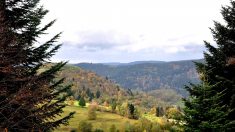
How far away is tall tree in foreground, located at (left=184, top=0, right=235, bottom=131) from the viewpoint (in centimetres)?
1802

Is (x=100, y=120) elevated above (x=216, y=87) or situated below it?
below

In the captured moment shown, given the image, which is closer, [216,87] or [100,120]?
[216,87]

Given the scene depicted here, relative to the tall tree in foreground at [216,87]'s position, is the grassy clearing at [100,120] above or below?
below

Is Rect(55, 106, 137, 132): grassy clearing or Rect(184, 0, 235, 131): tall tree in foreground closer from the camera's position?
Rect(184, 0, 235, 131): tall tree in foreground

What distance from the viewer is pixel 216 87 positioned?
25.1 metres

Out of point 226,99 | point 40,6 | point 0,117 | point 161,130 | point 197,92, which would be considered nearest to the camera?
point 0,117

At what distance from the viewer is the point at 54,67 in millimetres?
20641

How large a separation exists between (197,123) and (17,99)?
9.40 m

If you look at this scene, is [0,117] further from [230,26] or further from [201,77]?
[230,26]

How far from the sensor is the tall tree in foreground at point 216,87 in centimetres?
1802

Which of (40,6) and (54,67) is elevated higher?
(40,6)

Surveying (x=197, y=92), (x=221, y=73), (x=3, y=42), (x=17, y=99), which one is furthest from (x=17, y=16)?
(x=221, y=73)

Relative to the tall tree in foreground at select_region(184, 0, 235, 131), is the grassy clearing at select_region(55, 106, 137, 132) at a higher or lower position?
lower

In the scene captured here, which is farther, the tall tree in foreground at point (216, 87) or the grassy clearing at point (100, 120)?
the grassy clearing at point (100, 120)
